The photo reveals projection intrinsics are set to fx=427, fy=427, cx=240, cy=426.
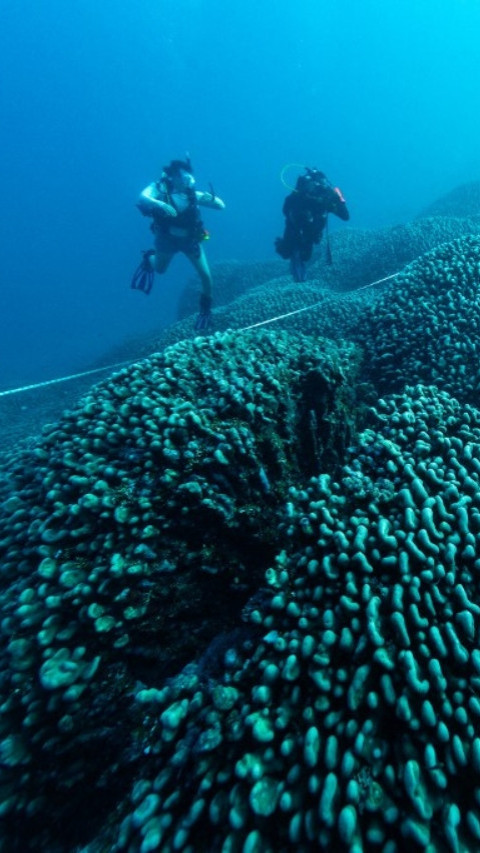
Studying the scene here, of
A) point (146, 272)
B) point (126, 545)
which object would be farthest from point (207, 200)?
point (126, 545)

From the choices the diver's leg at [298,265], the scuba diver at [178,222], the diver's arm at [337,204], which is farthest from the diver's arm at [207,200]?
the diver's arm at [337,204]

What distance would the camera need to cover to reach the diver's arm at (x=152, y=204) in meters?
9.17

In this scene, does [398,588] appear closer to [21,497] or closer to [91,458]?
[91,458]

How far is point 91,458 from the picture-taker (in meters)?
3.07

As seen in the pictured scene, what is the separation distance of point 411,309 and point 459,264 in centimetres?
96

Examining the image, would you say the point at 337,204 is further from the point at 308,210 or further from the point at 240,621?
the point at 240,621

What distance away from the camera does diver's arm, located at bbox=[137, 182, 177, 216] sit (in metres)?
9.17

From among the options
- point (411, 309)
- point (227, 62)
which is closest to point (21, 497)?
point (411, 309)

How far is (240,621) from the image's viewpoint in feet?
9.13

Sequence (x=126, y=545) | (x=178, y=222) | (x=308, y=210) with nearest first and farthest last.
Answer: (x=126, y=545) < (x=308, y=210) < (x=178, y=222)

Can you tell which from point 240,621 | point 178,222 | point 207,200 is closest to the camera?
point 240,621

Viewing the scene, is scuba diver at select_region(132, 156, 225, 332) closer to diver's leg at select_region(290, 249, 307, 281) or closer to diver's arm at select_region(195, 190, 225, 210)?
diver's arm at select_region(195, 190, 225, 210)

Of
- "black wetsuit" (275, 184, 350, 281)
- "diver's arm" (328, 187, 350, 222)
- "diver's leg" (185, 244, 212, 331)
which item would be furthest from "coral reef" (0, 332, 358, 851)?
"black wetsuit" (275, 184, 350, 281)

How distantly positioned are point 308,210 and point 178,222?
320cm
